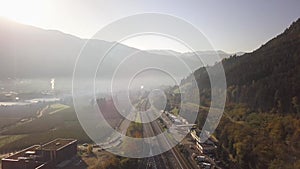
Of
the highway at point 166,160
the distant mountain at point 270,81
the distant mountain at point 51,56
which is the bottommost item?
the highway at point 166,160

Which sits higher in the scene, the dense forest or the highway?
the dense forest

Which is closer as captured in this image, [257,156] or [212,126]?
[257,156]

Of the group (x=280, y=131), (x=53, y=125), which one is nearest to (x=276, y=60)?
(x=280, y=131)

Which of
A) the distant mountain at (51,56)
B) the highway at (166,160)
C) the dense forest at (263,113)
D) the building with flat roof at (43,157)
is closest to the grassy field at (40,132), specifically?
the building with flat roof at (43,157)

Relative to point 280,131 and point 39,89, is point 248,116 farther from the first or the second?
point 39,89

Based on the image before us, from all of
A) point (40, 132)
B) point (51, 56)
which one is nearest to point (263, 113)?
point (40, 132)

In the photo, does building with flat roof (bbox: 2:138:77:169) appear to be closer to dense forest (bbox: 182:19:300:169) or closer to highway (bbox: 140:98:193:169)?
highway (bbox: 140:98:193:169)

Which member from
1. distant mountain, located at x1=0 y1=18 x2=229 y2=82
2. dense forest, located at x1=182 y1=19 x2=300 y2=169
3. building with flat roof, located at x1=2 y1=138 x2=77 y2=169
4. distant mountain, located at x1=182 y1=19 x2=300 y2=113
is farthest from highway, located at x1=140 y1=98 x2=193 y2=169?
distant mountain, located at x1=0 y1=18 x2=229 y2=82

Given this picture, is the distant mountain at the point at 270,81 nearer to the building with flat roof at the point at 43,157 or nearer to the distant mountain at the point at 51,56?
the building with flat roof at the point at 43,157
